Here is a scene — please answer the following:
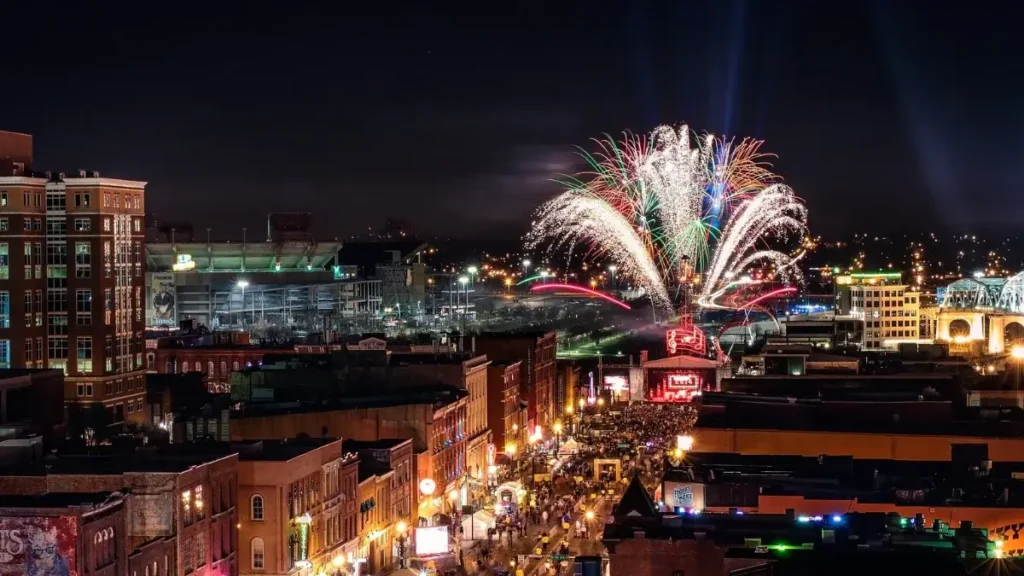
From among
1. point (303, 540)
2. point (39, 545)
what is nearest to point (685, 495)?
point (303, 540)

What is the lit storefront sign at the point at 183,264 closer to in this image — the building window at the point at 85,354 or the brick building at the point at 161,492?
Result: the building window at the point at 85,354

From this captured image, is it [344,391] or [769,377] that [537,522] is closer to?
[344,391]

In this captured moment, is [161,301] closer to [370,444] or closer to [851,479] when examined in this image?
[370,444]

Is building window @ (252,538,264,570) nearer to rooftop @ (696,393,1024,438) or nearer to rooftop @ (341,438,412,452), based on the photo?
rooftop @ (341,438,412,452)

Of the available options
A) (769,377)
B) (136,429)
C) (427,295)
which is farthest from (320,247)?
(136,429)

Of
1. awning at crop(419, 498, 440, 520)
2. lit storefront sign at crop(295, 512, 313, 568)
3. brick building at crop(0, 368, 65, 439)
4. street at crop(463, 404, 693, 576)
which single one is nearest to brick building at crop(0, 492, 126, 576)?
lit storefront sign at crop(295, 512, 313, 568)
